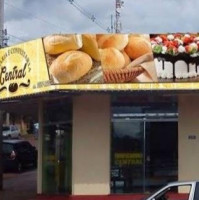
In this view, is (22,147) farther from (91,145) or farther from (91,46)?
(91,46)

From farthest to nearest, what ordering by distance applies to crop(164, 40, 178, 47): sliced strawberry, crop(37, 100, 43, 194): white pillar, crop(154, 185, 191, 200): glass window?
1. crop(37, 100, 43, 194): white pillar
2. crop(164, 40, 178, 47): sliced strawberry
3. crop(154, 185, 191, 200): glass window

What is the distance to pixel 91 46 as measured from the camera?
65.4ft

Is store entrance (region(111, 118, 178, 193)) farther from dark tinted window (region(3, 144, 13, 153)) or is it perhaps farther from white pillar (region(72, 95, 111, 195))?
dark tinted window (region(3, 144, 13, 153))

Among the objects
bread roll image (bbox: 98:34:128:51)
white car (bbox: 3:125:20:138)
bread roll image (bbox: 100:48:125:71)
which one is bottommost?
white car (bbox: 3:125:20:138)

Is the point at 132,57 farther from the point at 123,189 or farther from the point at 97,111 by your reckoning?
the point at 123,189

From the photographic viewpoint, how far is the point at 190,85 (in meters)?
19.3

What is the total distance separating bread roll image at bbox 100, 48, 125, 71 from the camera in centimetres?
1966

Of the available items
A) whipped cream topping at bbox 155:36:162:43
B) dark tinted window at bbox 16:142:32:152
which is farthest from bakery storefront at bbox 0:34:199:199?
dark tinted window at bbox 16:142:32:152

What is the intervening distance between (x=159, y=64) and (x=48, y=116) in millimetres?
4913

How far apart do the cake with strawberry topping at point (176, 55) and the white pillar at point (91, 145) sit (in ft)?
7.62

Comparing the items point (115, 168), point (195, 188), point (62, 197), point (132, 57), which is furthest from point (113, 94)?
point (195, 188)

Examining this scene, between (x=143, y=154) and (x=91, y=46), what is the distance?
152 inches

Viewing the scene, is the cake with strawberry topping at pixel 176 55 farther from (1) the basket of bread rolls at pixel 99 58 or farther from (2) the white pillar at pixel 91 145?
(2) the white pillar at pixel 91 145

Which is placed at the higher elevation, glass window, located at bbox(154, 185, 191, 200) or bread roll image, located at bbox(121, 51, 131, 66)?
bread roll image, located at bbox(121, 51, 131, 66)
